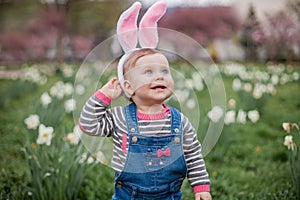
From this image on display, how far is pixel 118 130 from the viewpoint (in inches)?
64.6

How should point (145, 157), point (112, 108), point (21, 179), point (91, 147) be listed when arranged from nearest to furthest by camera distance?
point (145, 157)
point (112, 108)
point (91, 147)
point (21, 179)

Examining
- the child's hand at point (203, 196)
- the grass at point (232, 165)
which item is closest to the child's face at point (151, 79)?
the child's hand at point (203, 196)

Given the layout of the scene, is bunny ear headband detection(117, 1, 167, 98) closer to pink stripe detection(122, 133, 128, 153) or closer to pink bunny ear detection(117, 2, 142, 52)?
pink bunny ear detection(117, 2, 142, 52)

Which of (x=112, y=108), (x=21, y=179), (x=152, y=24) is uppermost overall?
(x=152, y=24)

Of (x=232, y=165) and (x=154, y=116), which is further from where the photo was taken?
(x=232, y=165)

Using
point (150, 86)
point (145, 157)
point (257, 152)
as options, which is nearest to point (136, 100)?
point (150, 86)

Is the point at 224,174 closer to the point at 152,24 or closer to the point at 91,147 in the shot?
the point at 91,147

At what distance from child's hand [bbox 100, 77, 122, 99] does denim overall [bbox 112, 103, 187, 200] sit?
8cm

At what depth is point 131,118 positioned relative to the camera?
5.30 feet

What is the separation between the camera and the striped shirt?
1.61 m

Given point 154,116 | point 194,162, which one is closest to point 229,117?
point 194,162

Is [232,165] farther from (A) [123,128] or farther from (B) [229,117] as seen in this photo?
(A) [123,128]

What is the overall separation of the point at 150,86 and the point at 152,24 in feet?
0.83

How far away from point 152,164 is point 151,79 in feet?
1.07
